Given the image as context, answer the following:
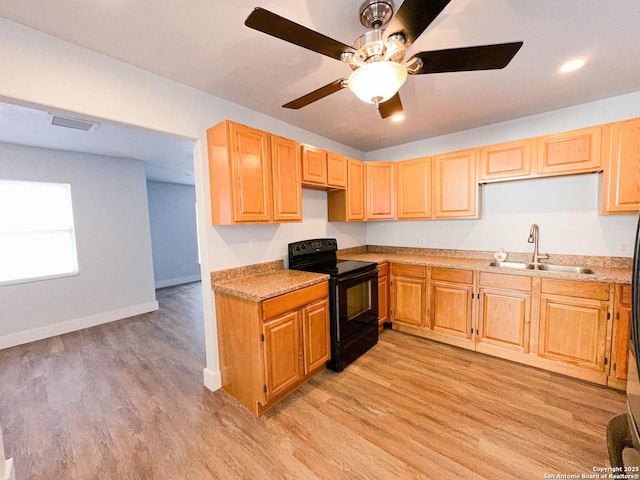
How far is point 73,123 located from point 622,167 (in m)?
5.24

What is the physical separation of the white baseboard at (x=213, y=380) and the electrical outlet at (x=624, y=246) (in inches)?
157

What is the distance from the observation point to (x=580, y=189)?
2.64m

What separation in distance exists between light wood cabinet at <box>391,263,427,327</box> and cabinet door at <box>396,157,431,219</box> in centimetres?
74

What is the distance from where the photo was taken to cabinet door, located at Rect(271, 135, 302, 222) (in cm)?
239

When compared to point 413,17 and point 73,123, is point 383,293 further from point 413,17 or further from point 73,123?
point 73,123

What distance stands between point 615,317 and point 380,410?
2089 millimetres

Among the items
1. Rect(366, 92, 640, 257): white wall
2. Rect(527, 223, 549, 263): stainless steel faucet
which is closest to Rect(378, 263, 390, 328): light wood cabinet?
Rect(366, 92, 640, 257): white wall

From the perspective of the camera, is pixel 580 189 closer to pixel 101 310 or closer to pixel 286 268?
pixel 286 268

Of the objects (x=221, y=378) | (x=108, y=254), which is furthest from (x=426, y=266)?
(x=108, y=254)

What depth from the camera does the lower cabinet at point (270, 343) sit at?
1937mm

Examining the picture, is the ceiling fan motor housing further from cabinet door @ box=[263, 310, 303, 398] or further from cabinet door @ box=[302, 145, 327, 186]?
cabinet door @ box=[263, 310, 303, 398]

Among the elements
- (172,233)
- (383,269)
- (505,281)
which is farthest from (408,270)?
A: (172,233)

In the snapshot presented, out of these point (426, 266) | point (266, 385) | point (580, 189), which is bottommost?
point (266, 385)

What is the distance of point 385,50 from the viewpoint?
1.31m
